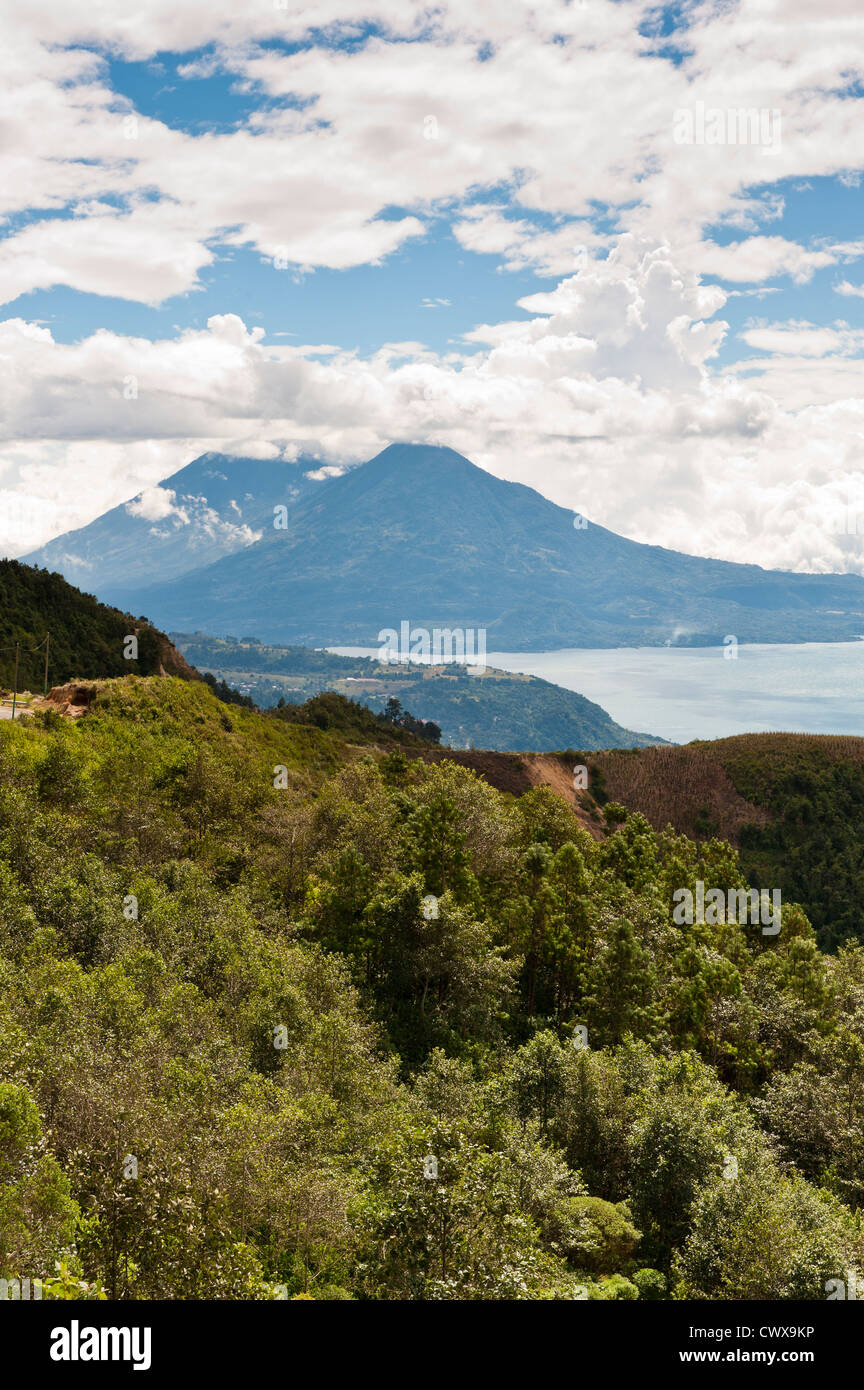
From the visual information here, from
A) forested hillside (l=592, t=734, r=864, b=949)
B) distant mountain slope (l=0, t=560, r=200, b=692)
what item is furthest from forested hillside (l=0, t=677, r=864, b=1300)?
forested hillside (l=592, t=734, r=864, b=949)

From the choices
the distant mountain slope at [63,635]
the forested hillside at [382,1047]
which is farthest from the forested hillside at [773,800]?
the distant mountain slope at [63,635]

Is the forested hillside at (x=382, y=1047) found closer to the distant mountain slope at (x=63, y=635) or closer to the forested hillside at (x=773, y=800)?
the distant mountain slope at (x=63, y=635)

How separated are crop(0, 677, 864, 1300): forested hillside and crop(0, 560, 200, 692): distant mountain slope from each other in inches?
979

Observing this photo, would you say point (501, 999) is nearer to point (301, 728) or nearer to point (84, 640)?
point (301, 728)

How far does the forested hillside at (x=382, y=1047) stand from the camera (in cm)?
1872

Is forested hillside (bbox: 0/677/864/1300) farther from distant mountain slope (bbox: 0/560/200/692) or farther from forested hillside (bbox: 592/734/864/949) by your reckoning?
forested hillside (bbox: 592/734/864/949)

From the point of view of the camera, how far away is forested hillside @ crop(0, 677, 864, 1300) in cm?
1872

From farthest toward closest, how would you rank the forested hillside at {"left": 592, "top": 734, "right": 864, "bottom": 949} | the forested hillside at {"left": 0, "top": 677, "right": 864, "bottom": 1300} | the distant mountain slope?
the forested hillside at {"left": 592, "top": 734, "right": 864, "bottom": 949}
the distant mountain slope
the forested hillside at {"left": 0, "top": 677, "right": 864, "bottom": 1300}

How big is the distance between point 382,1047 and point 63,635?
72584 millimetres

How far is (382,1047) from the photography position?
40.3m

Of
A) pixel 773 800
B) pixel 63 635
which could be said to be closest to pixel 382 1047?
pixel 63 635

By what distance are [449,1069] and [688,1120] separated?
27.5ft

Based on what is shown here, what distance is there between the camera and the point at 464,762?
12231 cm

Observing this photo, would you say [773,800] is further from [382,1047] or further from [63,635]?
[382,1047]
